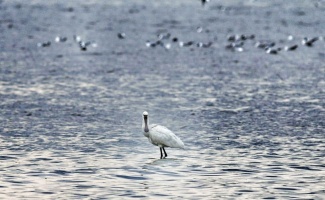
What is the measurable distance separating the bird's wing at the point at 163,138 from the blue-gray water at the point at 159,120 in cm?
33

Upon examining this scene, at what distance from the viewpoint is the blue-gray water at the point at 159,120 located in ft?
56.7

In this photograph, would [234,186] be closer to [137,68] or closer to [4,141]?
[4,141]

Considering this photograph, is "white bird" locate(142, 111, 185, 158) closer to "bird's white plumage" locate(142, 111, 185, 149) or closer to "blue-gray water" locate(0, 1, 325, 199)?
"bird's white plumage" locate(142, 111, 185, 149)

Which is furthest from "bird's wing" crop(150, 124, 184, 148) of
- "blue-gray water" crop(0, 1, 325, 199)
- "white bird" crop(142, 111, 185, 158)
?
"blue-gray water" crop(0, 1, 325, 199)

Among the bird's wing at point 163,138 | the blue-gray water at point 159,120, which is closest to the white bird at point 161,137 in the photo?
the bird's wing at point 163,138

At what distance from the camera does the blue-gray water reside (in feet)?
56.7

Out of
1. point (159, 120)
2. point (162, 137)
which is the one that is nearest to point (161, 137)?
point (162, 137)

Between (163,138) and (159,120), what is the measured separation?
5.60 m

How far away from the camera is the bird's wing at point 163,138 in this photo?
64.3 feet

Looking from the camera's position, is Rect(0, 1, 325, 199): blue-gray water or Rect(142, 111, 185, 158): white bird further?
Rect(142, 111, 185, 158): white bird

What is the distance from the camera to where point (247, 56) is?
149 ft

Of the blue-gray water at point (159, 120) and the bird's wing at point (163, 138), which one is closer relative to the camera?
the blue-gray water at point (159, 120)

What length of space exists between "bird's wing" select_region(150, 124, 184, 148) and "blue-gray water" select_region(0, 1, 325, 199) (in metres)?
0.33

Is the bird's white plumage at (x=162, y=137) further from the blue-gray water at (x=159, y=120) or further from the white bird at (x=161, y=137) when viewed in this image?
the blue-gray water at (x=159, y=120)
